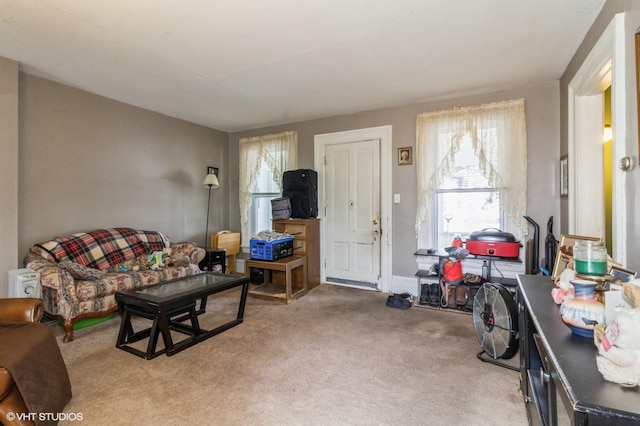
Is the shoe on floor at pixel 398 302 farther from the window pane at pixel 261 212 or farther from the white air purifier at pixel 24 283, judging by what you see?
the white air purifier at pixel 24 283

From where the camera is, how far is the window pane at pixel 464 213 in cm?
353

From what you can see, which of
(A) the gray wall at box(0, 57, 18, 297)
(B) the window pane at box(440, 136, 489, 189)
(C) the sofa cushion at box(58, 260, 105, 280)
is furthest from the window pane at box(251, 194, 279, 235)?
(A) the gray wall at box(0, 57, 18, 297)

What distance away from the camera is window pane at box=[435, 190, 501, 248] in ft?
11.6

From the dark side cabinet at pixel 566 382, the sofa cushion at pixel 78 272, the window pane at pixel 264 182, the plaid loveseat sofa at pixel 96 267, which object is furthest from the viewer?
the window pane at pixel 264 182

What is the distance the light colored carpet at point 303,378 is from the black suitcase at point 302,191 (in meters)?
1.64

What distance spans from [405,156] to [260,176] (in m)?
2.44

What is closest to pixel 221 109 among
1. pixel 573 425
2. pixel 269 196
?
pixel 269 196

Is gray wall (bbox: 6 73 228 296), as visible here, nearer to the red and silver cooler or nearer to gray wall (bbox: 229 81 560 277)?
gray wall (bbox: 229 81 560 277)

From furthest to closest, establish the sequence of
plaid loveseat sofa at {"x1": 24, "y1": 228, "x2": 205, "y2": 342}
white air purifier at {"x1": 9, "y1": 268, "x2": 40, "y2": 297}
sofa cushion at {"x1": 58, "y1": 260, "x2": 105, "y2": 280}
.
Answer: sofa cushion at {"x1": 58, "y1": 260, "x2": 105, "y2": 280}
plaid loveseat sofa at {"x1": 24, "y1": 228, "x2": 205, "y2": 342}
white air purifier at {"x1": 9, "y1": 268, "x2": 40, "y2": 297}

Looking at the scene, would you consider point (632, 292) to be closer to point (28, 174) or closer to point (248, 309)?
point (248, 309)

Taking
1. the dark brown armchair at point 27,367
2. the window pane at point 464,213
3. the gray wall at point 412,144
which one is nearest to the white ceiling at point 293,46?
the gray wall at point 412,144

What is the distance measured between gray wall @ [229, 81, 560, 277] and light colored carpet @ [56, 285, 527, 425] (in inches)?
50.5

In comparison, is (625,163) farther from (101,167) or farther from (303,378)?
(101,167)

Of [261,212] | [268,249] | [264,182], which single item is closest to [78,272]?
[268,249]
